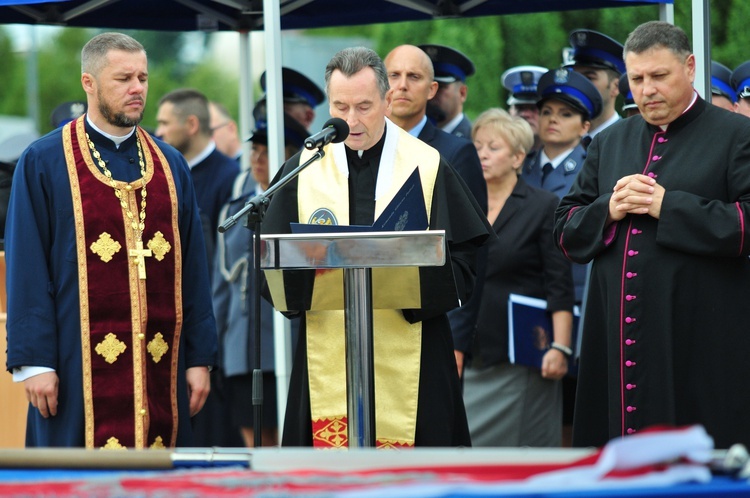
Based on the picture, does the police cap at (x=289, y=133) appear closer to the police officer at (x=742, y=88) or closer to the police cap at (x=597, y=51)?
the police cap at (x=597, y=51)

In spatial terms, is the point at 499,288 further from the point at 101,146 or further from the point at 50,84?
the point at 50,84

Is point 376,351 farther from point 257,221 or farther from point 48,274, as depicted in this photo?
point 48,274

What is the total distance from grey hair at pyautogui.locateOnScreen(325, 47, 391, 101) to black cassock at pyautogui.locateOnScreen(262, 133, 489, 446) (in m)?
0.28

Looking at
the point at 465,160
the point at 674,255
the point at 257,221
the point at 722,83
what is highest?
the point at 722,83

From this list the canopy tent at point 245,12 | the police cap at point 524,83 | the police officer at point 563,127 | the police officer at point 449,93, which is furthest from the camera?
the police cap at point 524,83

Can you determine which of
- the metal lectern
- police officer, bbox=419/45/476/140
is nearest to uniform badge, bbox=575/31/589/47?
police officer, bbox=419/45/476/140

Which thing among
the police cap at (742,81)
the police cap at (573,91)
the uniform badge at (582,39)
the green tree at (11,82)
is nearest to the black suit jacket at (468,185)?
the police cap at (573,91)

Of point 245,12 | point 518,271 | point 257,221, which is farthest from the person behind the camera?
point 245,12

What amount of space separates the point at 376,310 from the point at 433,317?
236mm

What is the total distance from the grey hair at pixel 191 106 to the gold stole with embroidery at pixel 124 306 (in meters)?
4.06

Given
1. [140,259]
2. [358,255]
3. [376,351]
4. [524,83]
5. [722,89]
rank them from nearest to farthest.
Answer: [358,255] < [376,351] < [140,259] < [722,89] < [524,83]

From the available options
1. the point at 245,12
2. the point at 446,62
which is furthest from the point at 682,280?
the point at 245,12

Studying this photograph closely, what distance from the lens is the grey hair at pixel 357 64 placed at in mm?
5129

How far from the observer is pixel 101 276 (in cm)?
549
